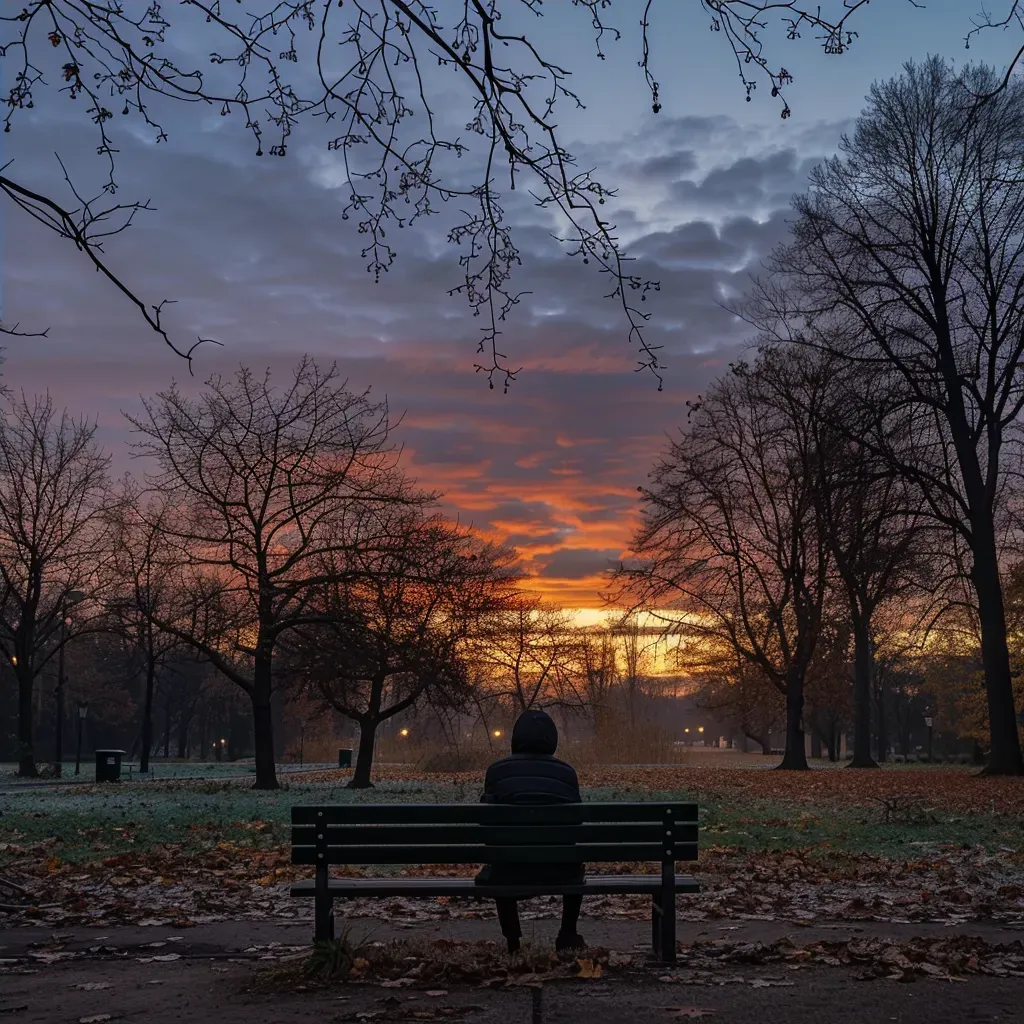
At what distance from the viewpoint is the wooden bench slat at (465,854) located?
6223 millimetres

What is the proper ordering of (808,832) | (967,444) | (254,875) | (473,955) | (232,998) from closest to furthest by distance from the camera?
1. (232,998)
2. (473,955)
3. (254,875)
4. (808,832)
5. (967,444)

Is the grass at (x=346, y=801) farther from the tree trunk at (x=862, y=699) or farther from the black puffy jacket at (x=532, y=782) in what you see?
the tree trunk at (x=862, y=699)

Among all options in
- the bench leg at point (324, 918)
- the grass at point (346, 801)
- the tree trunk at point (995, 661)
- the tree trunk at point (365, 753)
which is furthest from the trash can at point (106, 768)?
the bench leg at point (324, 918)

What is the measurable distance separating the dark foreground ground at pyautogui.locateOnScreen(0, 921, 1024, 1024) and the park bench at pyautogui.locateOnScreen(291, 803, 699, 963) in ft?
1.44

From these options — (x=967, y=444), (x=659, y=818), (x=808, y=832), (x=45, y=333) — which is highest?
(x=967, y=444)

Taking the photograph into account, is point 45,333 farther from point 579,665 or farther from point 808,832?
point 579,665

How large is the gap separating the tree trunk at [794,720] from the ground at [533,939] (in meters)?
22.2

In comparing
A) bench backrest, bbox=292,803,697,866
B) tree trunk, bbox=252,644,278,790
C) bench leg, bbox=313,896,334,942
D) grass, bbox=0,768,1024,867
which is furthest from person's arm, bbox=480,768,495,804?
tree trunk, bbox=252,644,278,790

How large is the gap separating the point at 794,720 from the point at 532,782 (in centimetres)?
3199

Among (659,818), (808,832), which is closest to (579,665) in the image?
(808,832)

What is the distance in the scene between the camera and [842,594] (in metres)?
37.3

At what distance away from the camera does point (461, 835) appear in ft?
20.6

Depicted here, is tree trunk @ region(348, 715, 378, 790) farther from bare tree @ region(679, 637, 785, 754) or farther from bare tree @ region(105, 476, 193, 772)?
bare tree @ region(679, 637, 785, 754)

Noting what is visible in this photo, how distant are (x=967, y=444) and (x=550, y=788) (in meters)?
21.7
